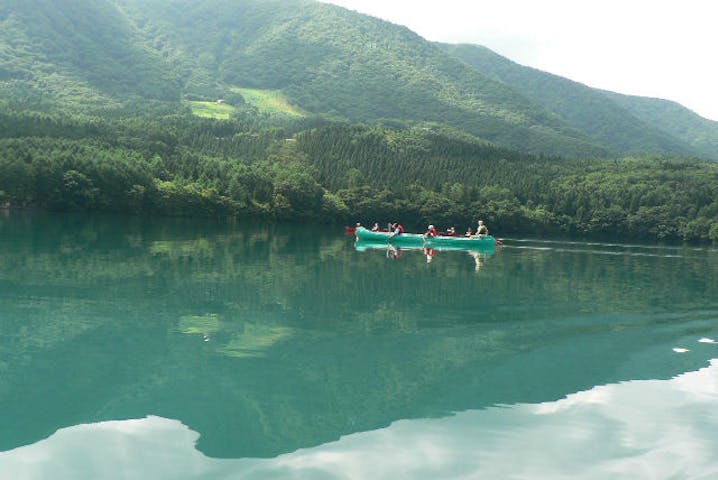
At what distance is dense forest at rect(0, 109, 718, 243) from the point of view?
293 feet

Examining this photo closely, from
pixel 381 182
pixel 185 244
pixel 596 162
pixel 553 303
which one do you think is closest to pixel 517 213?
pixel 381 182

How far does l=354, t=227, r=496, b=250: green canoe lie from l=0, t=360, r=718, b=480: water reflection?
4475 cm

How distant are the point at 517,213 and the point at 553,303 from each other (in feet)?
290

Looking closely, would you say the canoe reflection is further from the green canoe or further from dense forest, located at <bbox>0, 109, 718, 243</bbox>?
dense forest, located at <bbox>0, 109, 718, 243</bbox>

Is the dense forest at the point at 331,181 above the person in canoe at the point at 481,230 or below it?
above

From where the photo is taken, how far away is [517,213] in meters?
112

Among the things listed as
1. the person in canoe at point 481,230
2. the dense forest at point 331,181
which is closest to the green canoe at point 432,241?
the person in canoe at point 481,230

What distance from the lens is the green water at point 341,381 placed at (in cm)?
1009

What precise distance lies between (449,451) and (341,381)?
3.93 meters

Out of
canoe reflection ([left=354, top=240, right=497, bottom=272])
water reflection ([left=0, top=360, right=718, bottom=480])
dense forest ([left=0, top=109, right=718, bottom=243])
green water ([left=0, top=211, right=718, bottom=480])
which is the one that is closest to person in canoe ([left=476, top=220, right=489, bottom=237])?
canoe reflection ([left=354, top=240, right=497, bottom=272])

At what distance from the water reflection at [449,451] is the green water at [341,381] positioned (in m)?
0.04

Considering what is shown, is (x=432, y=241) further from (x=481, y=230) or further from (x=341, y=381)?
(x=341, y=381)

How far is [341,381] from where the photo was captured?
1389cm

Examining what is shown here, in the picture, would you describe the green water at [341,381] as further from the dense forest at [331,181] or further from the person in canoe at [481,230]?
the dense forest at [331,181]
